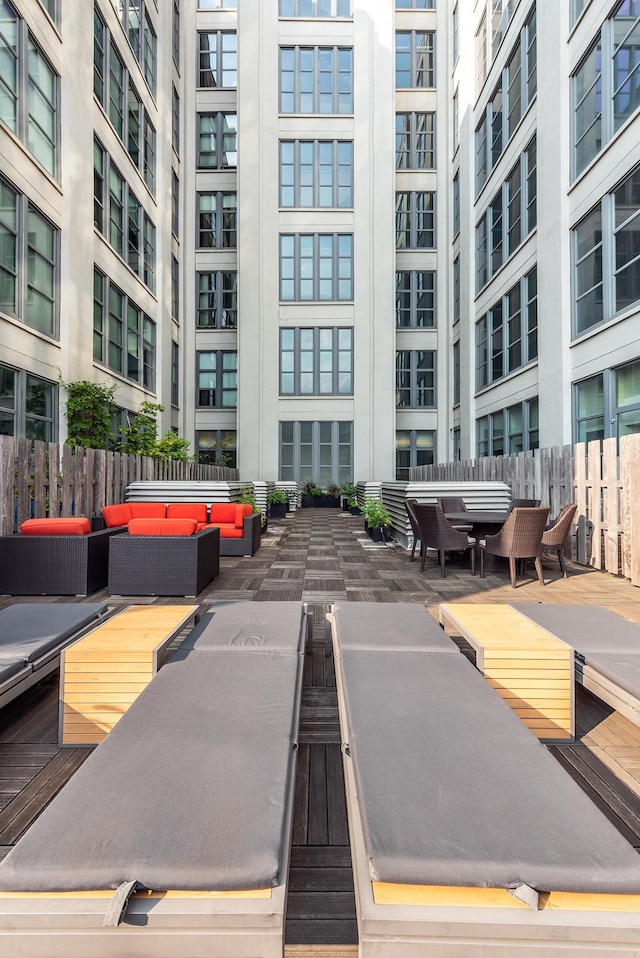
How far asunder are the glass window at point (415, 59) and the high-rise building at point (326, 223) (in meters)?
0.08

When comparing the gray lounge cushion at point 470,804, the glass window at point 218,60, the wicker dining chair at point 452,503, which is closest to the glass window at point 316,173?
the glass window at point 218,60

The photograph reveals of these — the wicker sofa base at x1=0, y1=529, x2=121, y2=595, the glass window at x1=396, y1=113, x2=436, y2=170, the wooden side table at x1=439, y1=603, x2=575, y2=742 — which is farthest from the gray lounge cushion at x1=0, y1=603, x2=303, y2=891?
the glass window at x1=396, y1=113, x2=436, y2=170

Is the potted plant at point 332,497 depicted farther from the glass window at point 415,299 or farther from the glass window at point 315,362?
the glass window at point 415,299

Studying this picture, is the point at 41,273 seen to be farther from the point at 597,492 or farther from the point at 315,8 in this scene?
the point at 315,8

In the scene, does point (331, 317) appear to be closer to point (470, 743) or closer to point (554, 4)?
point (554, 4)

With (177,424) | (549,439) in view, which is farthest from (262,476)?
(549,439)

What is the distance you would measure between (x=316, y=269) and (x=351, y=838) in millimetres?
20739

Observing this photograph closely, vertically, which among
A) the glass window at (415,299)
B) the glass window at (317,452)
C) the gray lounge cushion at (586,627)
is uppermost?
the glass window at (415,299)

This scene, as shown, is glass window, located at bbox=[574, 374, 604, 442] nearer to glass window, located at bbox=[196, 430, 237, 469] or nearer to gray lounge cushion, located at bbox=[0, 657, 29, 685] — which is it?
gray lounge cushion, located at bbox=[0, 657, 29, 685]

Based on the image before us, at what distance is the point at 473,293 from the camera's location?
1672 cm

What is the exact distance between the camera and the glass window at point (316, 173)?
65.1 feet

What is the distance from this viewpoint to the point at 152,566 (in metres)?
5.50

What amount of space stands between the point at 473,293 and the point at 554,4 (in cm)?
720

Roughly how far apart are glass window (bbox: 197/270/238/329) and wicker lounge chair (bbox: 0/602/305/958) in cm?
2140
